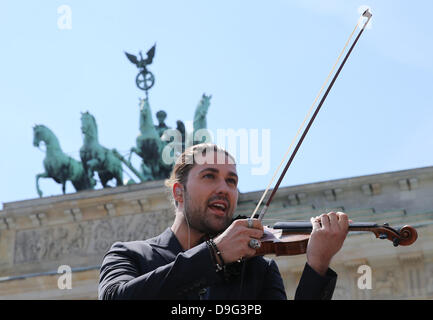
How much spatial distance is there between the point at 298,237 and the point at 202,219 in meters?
0.39

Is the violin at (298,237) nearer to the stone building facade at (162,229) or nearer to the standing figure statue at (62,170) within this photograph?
the stone building facade at (162,229)

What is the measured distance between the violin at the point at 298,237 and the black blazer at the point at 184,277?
0.08 metres

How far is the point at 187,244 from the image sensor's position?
3.49m

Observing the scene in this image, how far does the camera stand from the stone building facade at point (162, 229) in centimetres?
2212

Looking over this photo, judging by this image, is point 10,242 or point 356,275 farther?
point 10,242

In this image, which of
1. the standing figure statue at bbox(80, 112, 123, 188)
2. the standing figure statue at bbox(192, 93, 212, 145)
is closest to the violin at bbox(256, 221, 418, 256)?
the standing figure statue at bbox(192, 93, 212, 145)

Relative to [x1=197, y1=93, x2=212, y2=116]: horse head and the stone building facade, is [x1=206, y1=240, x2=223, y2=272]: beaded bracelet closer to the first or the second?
the stone building facade

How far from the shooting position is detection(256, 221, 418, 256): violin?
3.08 meters

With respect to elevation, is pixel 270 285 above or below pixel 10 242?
below

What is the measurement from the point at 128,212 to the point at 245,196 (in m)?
3.14

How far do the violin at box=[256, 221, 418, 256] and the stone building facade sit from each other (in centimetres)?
1816

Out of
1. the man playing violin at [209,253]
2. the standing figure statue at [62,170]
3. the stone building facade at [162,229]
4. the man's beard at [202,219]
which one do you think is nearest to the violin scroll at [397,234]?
the man playing violin at [209,253]

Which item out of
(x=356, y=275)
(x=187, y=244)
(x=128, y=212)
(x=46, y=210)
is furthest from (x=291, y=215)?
(x=187, y=244)
